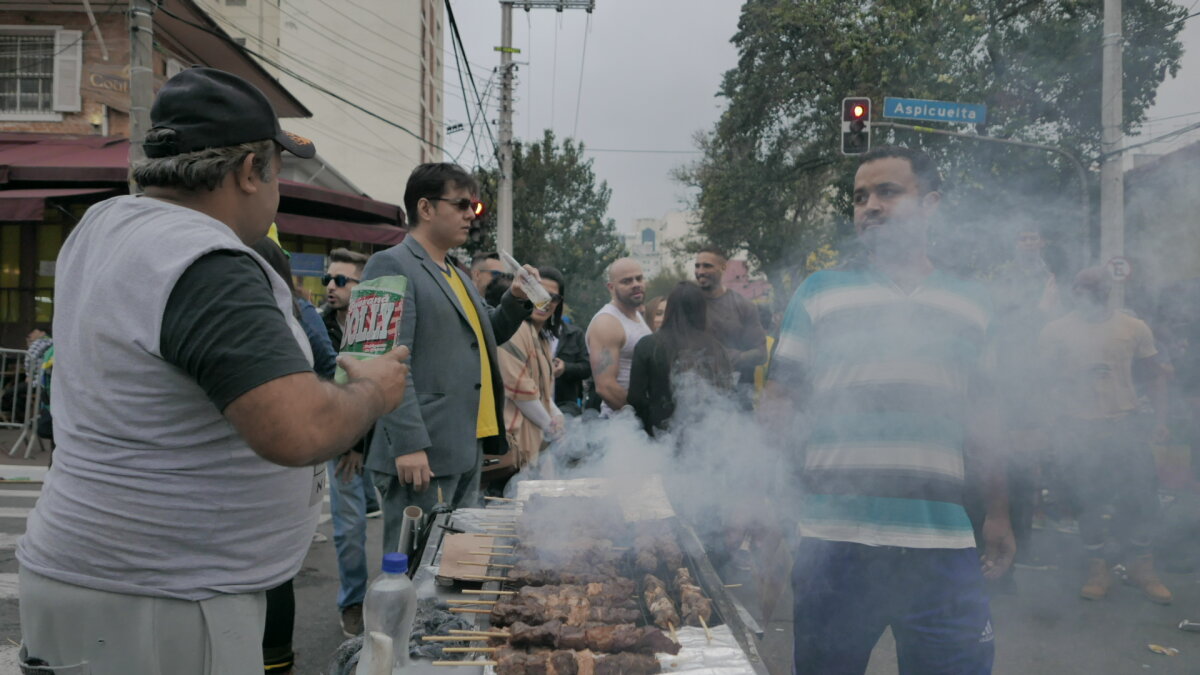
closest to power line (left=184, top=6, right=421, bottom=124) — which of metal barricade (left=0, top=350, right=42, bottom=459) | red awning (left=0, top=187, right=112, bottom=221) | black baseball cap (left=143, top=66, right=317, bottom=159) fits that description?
red awning (left=0, top=187, right=112, bottom=221)

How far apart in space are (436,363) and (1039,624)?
4.02 m

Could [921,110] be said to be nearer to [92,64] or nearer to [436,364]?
[436,364]

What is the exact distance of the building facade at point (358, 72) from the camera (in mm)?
30297

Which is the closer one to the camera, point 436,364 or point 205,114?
point 205,114

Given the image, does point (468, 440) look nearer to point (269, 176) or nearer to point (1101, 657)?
point (269, 176)

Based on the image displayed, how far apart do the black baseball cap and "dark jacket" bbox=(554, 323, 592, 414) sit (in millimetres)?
5703

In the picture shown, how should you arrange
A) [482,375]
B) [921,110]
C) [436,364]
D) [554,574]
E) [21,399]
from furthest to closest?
[21,399] < [921,110] < [482,375] < [436,364] < [554,574]

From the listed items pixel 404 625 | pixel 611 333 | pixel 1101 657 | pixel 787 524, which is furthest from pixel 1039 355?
pixel 404 625

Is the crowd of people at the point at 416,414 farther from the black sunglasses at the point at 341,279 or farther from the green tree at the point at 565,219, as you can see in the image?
the green tree at the point at 565,219

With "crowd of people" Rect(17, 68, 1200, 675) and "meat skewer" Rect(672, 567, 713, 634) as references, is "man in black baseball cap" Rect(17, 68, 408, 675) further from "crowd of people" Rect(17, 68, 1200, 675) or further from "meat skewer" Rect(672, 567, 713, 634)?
"meat skewer" Rect(672, 567, 713, 634)

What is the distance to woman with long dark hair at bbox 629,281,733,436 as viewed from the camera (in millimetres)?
5027

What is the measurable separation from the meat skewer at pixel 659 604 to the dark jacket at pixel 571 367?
13.8ft

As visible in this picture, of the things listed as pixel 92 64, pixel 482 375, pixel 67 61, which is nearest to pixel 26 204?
pixel 92 64

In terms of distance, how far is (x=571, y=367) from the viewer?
747 centimetres
